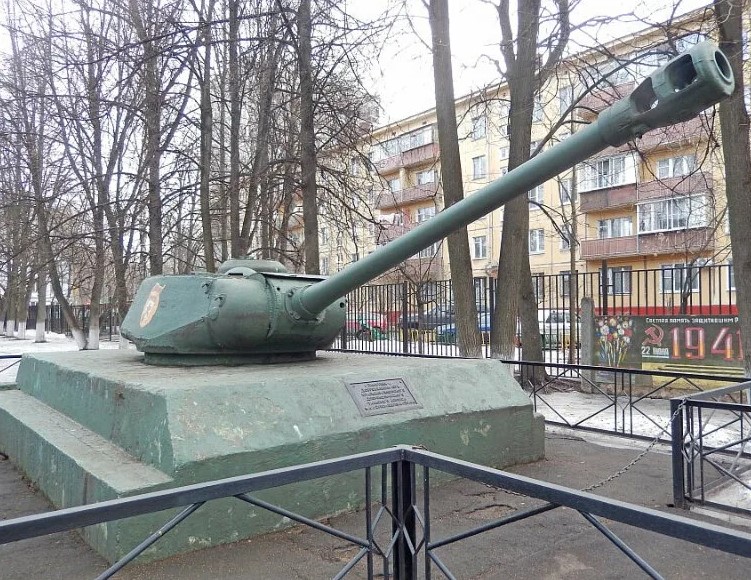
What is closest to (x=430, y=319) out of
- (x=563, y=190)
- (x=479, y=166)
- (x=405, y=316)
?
(x=405, y=316)

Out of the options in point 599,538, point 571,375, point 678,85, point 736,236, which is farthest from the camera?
point 571,375

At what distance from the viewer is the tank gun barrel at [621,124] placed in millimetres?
2783

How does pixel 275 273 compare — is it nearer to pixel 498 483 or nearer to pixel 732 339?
pixel 498 483

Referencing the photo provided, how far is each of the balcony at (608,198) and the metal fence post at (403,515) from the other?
24.1m

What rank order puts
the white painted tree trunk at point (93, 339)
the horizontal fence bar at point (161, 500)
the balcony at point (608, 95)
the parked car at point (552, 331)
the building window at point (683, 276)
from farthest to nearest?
the white painted tree trunk at point (93, 339) < the parked car at point (552, 331) < the building window at point (683, 276) < the balcony at point (608, 95) < the horizontal fence bar at point (161, 500)

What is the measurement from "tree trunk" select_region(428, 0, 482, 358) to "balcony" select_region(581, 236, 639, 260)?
17.5 m

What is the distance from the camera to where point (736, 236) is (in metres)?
7.20

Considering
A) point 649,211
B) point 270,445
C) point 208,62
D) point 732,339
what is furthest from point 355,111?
point 649,211

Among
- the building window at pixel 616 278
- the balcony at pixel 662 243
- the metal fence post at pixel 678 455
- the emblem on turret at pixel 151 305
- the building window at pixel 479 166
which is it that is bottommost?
the metal fence post at pixel 678 455

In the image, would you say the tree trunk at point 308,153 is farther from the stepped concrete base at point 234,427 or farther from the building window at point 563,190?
the building window at point 563,190

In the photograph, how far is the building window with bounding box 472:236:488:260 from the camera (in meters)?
31.3

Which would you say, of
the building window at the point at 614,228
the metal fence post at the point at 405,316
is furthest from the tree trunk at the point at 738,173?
the building window at the point at 614,228

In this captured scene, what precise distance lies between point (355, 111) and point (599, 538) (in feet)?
28.7

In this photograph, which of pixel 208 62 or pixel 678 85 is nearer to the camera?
pixel 678 85
